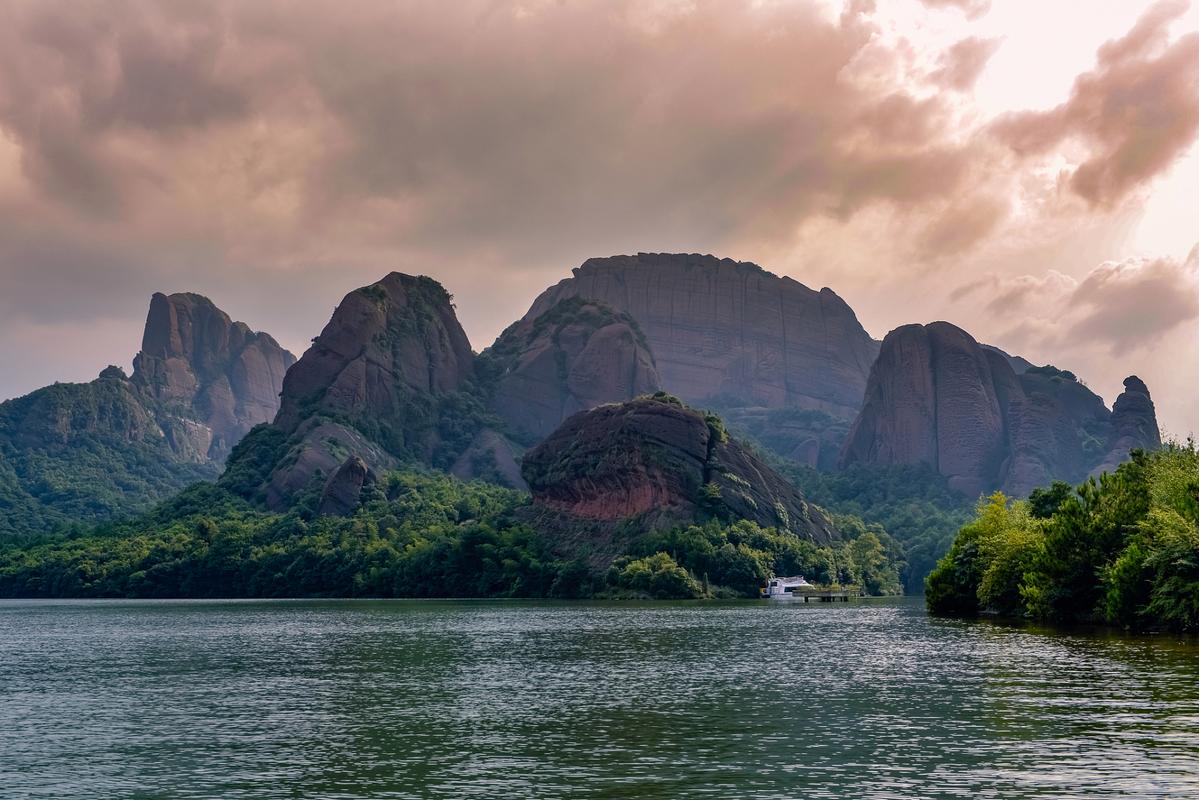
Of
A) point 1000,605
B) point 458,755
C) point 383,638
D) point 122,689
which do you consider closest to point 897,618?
point 1000,605

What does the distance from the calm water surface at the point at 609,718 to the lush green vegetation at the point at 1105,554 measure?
5.13m

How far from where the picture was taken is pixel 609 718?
167 ft

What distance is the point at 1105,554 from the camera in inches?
3735

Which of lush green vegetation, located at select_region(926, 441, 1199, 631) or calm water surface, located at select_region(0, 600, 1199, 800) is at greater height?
lush green vegetation, located at select_region(926, 441, 1199, 631)

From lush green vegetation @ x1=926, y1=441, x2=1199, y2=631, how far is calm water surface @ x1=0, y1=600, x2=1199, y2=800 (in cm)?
513

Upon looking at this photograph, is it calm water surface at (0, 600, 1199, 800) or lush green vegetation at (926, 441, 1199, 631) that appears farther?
lush green vegetation at (926, 441, 1199, 631)

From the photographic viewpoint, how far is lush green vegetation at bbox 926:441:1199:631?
79.5 meters

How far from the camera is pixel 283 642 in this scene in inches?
3878

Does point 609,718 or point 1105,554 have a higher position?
point 1105,554

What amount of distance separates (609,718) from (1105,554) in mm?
57678

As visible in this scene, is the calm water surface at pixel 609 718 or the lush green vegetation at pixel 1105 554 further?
the lush green vegetation at pixel 1105 554

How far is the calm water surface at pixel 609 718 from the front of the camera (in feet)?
122

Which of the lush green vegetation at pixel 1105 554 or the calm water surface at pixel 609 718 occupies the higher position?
the lush green vegetation at pixel 1105 554

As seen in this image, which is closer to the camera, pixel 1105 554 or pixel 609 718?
pixel 609 718
